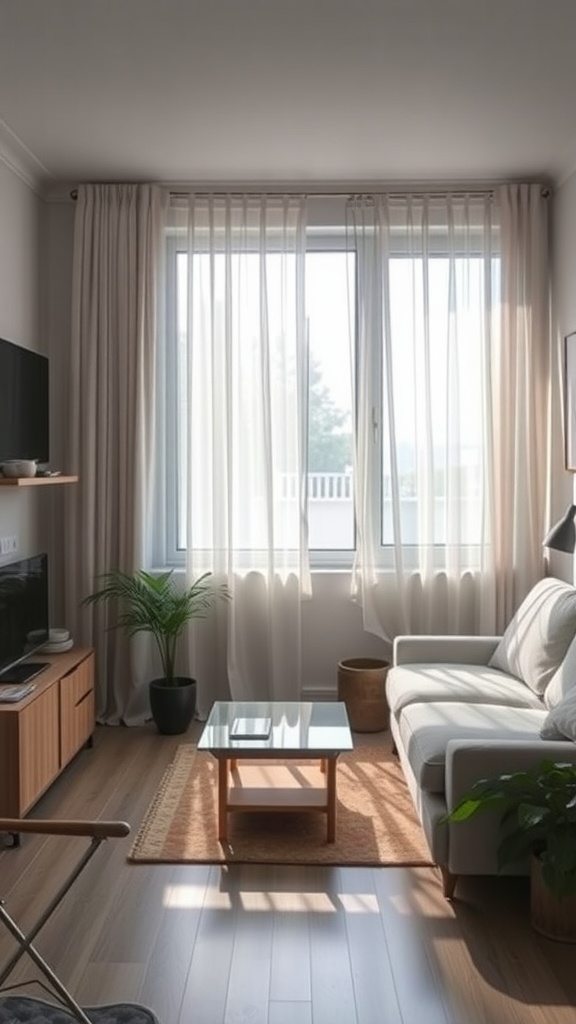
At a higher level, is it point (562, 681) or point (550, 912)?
point (562, 681)

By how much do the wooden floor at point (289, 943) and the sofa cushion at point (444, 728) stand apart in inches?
15.3

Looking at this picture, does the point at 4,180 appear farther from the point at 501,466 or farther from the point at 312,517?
the point at 501,466

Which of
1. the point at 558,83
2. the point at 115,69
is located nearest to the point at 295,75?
the point at 115,69

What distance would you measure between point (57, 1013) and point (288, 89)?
3385 mm

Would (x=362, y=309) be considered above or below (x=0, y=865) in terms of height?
above

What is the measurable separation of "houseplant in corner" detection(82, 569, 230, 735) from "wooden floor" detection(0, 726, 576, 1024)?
1.34 meters

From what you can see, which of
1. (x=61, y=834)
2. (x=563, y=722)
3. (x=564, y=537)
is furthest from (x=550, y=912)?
(x=564, y=537)

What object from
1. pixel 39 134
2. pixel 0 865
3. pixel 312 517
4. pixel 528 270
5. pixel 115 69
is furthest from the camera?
pixel 312 517

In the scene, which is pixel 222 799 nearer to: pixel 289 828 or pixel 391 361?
pixel 289 828

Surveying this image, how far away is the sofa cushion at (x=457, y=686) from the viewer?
3676mm

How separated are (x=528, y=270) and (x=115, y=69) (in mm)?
2410

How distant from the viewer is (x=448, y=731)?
314cm

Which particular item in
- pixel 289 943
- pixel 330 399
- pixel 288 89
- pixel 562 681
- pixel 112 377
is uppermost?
pixel 288 89

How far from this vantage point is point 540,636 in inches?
149
